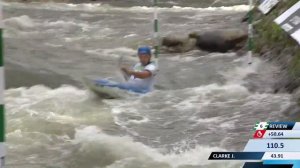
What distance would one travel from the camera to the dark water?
6.00 meters

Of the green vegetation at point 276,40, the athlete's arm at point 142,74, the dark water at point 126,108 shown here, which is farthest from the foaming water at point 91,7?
the athlete's arm at point 142,74

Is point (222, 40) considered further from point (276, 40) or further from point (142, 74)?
point (142, 74)

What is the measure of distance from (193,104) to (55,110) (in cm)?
188

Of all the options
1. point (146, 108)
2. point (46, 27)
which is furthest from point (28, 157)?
point (46, 27)

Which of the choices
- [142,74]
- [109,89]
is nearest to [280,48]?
[142,74]

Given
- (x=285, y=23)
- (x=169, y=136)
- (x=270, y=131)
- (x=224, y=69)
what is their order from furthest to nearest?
(x=224, y=69) → (x=285, y=23) → (x=169, y=136) → (x=270, y=131)

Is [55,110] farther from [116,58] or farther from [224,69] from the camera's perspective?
[116,58]

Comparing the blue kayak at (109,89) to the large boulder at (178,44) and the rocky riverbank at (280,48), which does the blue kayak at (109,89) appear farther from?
the large boulder at (178,44)

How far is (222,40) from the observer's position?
487 inches

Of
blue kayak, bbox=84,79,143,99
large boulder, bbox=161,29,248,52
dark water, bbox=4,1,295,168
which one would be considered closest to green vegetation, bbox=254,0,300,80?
dark water, bbox=4,1,295,168

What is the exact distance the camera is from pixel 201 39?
42.2 feet

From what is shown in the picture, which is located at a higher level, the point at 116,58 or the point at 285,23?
the point at 285,23
